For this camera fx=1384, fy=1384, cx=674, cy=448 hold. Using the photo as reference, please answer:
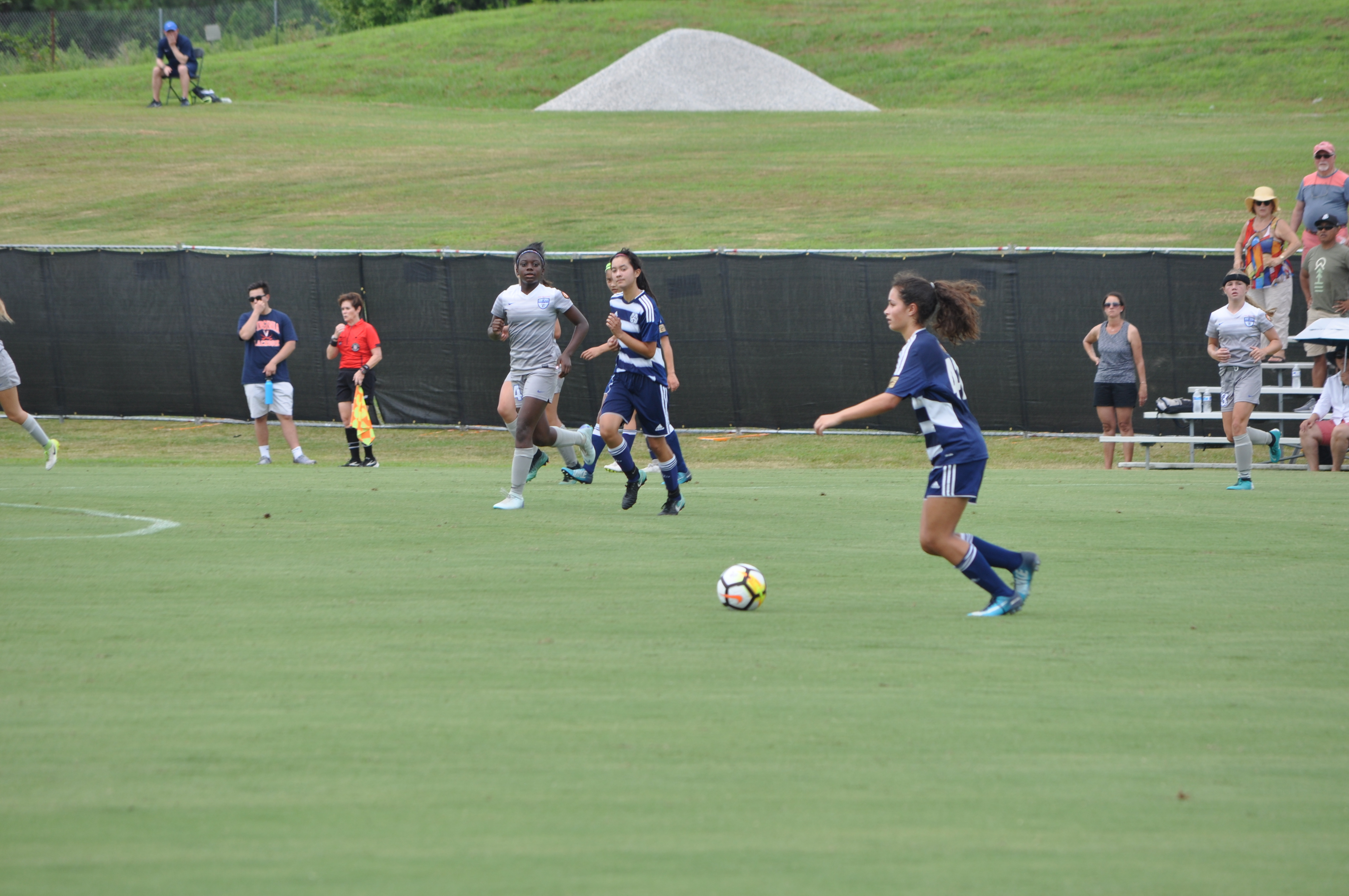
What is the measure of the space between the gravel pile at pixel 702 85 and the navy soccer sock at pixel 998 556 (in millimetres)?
41720

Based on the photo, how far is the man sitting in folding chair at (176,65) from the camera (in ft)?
139

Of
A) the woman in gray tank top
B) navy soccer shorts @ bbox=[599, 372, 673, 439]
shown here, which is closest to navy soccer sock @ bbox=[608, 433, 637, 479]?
navy soccer shorts @ bbox=[599, 372, 673, 439]

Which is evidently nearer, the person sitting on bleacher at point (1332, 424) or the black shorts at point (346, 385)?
the person sitting on bleacher at point (1332, 424)

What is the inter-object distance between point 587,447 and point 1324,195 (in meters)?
9.05

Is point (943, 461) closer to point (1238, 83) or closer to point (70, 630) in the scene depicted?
point (70, 630)

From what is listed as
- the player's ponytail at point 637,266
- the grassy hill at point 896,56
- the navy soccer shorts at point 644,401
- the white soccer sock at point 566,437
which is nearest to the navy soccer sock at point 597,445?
the white soccer sock at point 566,437

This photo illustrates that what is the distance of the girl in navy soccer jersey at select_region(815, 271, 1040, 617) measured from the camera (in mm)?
7020

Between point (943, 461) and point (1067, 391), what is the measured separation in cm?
1086

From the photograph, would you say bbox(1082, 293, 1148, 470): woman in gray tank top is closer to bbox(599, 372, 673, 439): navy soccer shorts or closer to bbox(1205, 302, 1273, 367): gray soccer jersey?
bbox(1205, 302, 1273, 367): gray soccer jersey

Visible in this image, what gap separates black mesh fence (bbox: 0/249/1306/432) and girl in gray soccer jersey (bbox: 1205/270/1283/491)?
2.17 m

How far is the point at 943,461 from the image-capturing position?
7.08 m

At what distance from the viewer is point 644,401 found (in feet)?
36.9

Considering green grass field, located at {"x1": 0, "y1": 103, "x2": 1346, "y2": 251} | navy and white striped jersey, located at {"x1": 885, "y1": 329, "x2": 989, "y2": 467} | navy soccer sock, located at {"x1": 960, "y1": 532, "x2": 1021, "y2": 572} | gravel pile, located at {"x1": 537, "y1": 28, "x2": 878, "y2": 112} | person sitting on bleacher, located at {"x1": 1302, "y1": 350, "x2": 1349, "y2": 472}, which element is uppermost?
gravel pile, located at {"x1": 537, "y1": 28, "x2": 878, "y2": 112}

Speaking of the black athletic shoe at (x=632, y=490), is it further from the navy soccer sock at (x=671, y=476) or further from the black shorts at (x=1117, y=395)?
the black shorts at (x=1117, y=395)
